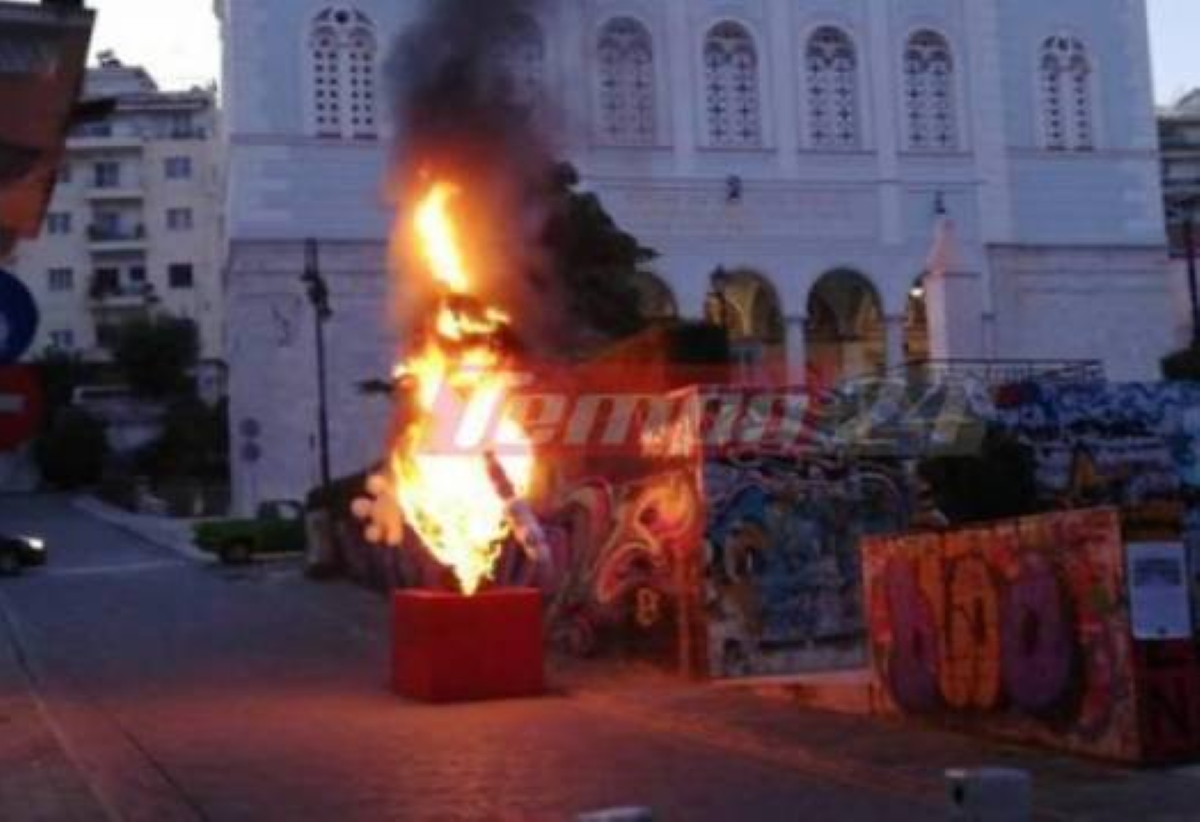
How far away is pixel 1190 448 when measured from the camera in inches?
922

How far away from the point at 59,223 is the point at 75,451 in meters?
14.4

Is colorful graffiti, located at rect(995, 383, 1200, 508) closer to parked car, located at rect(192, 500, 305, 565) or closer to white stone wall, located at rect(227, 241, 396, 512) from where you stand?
parked car, located at rect(192, 500, 305, 565)

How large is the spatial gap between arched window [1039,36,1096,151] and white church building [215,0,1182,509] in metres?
0.07

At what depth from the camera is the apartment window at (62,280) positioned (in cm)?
8925

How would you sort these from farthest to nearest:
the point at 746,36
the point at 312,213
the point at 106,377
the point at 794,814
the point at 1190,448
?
the point at 106,377 → the point at 746,36 → the point at 312,213 → the point at 1190,448 → the point at 794,814

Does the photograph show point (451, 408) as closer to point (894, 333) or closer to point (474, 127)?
point (474, 127)

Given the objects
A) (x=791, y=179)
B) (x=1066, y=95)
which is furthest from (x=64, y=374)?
(x=1066, y=95)

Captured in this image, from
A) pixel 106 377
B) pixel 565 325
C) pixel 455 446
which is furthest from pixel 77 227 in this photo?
pixel 455 446

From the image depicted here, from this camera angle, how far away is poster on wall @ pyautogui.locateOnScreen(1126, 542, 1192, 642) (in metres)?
12.5

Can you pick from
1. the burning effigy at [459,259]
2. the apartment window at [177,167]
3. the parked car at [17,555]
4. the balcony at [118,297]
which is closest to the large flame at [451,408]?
the burning effigy at [459,259]

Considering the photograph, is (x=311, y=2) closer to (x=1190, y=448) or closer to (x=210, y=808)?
(x=1190, y=448)

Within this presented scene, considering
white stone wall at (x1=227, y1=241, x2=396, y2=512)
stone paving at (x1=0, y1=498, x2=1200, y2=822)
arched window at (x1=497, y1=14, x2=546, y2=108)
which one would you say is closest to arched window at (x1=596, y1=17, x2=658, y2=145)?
white stone wall at (x1=227, y1=241, x2=396, y2=512)

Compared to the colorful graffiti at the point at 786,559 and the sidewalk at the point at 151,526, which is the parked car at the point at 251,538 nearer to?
the sidewalk at the point at 151,526

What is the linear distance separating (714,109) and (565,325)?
88.8ft
